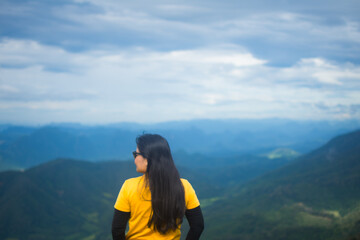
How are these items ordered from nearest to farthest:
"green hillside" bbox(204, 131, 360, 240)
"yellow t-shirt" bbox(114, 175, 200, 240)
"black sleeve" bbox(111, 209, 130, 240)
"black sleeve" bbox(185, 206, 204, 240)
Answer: "yellow t-shirt" bbox(114, 175, 200, 240)
"black sleeve" bbox(111, 209, 130, 240)
"black sleeve" bbox(185, 206, 204, 240)
"green hillside" bbox(204, 131, 360, 240)

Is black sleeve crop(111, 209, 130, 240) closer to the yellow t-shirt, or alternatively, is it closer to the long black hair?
the yellow t-shirt

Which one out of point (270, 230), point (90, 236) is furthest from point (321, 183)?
point (90, 236)

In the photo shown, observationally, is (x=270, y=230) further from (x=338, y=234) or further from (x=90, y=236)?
(x=90, y=236)

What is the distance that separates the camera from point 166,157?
593cm

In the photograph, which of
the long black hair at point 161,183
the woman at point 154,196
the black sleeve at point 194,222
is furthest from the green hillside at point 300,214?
the long black hair at point 161,183

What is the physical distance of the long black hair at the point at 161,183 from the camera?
19.0 feet

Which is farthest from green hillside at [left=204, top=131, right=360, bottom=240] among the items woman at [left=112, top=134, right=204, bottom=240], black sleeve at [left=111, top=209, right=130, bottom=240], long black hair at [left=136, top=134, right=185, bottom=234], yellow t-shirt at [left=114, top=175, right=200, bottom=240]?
black sleeve at [left=111, top=209, right=130, bottom=240]

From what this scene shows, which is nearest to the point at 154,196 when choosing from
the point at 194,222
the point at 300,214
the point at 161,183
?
the point at 161,183

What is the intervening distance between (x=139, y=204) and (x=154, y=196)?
1.27ft

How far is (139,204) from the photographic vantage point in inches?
231

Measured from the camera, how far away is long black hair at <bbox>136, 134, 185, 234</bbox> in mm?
5785

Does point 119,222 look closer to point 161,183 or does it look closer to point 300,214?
point 161,183

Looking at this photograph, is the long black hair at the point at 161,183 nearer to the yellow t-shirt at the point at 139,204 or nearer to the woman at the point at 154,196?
the woman at the point at 154,196

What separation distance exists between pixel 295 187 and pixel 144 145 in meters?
210
